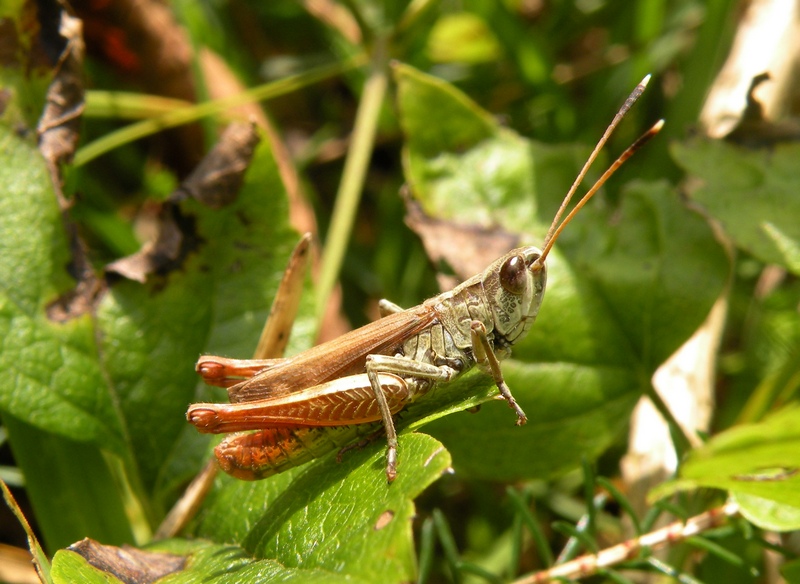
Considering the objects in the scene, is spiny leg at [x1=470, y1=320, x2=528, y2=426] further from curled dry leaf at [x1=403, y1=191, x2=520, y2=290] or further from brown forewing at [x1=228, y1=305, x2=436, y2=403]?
curled dry leaf at [x1=403, y1=191, x2=520, y2=290]

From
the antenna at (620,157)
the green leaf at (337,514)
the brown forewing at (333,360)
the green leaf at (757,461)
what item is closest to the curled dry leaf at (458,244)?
the brown forewing at (333,360)

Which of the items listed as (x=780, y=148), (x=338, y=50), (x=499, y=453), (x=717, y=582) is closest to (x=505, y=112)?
(x=338, y=50)

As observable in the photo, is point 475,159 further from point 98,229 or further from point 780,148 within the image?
point 98,229

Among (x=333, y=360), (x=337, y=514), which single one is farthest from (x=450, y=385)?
(x=337, y=514)

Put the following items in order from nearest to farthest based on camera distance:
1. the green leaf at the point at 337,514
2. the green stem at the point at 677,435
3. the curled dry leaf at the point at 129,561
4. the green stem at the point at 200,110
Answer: the green leaf at the point at 337,514, the curled dry leaf at the point at 129,561, the green stem at the point at 677,435, the green stem at the point at 200,110

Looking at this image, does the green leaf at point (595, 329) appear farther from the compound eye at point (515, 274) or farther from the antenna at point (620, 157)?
the antenna at point (620, 157)

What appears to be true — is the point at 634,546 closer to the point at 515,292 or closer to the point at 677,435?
the point at 677,435

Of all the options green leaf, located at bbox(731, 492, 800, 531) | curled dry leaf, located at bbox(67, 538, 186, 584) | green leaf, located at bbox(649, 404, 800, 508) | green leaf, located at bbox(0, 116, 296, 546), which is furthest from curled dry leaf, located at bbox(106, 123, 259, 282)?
green leaf, located at bbox(731, 492, 800, 531)
